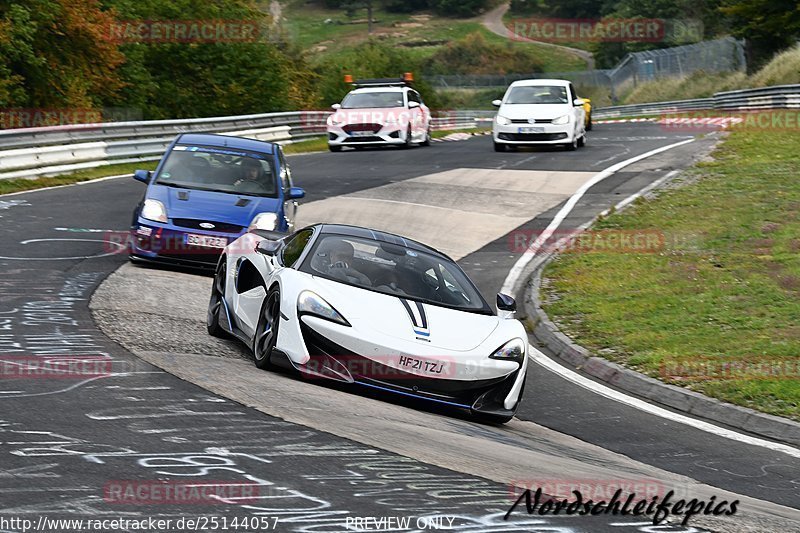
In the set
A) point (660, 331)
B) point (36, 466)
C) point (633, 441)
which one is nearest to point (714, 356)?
point (660, 331)

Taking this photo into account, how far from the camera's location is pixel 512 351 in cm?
911

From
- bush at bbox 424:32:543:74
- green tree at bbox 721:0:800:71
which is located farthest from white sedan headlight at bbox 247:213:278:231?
bush at bbox 424:32:543:74

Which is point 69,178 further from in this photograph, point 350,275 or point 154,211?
point 350,275

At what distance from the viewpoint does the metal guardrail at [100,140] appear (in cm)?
2286

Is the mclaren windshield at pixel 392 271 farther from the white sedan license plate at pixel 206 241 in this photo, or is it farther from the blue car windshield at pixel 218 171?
the blue car windshield at pixel 218 171

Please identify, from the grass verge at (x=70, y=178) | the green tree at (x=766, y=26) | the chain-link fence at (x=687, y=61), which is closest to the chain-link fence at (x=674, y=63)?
the chain-link fence at (x=687, y=61)

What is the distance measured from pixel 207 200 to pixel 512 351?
→ 21.4 feet

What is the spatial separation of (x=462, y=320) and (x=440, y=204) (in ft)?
43.6

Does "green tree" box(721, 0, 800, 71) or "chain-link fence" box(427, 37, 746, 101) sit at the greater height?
"green tree" box(721, 0, 800, 71)

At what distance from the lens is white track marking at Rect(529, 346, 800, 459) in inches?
362

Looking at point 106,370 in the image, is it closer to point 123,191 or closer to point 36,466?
point 36,466

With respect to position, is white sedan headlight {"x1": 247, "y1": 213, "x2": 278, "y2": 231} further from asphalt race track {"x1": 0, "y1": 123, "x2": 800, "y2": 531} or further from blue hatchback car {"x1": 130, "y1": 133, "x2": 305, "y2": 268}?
asphalt race track {"x1": 0, "y1": 123, "x2": 800, "y2": 531}

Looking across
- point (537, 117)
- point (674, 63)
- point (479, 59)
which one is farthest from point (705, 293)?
point (479, 59)

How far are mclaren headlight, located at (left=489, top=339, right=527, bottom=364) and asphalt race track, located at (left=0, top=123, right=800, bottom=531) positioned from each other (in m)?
0.55
